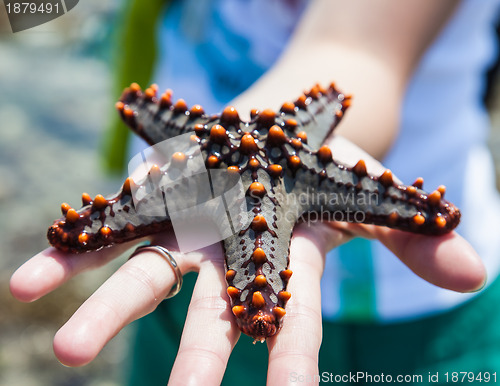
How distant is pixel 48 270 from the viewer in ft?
7.68

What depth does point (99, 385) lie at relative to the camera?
660cm

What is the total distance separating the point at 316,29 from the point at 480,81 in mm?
1837

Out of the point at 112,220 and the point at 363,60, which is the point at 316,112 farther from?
the point at 112,220

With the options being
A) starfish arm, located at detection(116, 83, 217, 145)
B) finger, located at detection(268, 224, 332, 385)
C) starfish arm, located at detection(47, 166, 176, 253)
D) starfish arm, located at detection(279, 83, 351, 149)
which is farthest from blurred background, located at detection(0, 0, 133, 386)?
finger, located at detection(268, 224, 332, 385)

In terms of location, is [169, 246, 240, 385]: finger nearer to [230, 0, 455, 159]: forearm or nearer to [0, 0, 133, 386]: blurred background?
[230, 0, 455, 159]: forearm

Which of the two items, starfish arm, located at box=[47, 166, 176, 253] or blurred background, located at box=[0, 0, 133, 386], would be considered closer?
starfish arm, located at box=[47, 166, 176, 253]

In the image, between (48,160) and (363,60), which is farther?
(48,160)

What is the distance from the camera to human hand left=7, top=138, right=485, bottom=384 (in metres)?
1.99

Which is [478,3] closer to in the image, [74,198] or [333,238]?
[333,238]

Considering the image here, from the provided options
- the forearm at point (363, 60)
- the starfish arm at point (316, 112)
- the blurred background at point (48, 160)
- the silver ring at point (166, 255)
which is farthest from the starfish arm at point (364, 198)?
the blurred background at point (48, 160)

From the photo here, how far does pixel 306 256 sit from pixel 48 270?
128 centimetres

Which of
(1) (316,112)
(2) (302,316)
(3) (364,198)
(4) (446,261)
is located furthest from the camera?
(1) (316,112)

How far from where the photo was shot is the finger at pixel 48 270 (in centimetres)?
225

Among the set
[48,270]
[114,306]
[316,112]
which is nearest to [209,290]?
[114,306]
